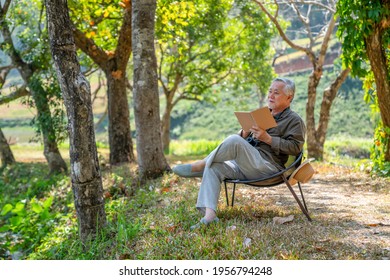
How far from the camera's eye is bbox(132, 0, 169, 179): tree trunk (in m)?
8.73

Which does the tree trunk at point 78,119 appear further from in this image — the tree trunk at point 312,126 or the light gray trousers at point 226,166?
the tree trunk at point 312,126

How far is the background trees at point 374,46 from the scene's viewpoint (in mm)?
8477

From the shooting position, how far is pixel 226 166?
5.58 m

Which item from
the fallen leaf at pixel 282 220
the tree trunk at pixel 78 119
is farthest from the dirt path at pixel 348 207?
the tree trunk at pixel 78 119

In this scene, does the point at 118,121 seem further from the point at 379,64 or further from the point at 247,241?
the point at 247,241

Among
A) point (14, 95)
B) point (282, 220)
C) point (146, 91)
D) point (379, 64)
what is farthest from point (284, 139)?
point (14, 95)

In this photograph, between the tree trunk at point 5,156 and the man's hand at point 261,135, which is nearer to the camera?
the man's hand at point 261,135

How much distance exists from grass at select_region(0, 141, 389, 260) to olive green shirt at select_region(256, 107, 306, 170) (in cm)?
65

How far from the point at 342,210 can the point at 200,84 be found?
1455 cm

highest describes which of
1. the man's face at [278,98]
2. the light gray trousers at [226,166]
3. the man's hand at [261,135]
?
the man's face at [278,98]

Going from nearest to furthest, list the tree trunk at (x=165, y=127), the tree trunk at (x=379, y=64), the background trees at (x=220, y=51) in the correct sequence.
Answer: the tree trunk at (x=379, y=64) → the background trees at (x=220, y=51) → the tree trunk at (x=165, y=127)

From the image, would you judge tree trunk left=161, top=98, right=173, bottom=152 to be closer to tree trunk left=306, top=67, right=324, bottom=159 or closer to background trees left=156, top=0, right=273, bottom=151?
background trees left=156, top=0, right=273, bottom=151

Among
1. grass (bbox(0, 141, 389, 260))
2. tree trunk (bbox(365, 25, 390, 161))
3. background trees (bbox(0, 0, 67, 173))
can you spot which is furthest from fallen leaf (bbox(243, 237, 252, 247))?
background trees (bbox(0, 0, 67, 173))
